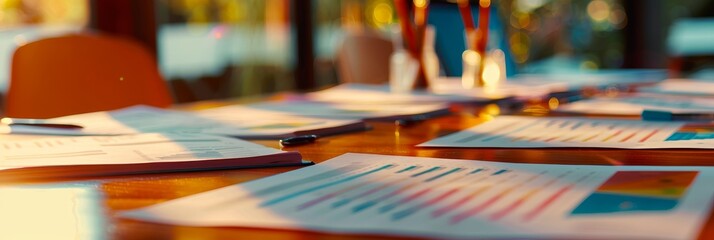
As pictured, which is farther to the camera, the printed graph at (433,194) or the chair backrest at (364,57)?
the chair backrest at (364,57)

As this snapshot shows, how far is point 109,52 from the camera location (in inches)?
74.5

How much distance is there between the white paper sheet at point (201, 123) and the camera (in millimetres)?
1229

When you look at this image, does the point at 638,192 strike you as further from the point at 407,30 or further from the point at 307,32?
the point at 307,32

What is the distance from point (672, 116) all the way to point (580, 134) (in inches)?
9.1

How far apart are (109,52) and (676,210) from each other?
147 cm

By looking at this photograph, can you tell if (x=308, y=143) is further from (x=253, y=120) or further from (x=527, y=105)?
(x=527, y=105)

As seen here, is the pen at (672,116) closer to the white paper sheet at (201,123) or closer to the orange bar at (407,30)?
the white paper sheet at (201,123)

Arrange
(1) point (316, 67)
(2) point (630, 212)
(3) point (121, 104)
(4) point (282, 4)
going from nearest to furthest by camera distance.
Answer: (2) point (630, 212), (3) point (121, 104), (4) point (282, 4), (1) point (316, 67)

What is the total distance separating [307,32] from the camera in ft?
15.4

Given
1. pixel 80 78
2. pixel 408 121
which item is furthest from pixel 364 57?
pixel 408 121

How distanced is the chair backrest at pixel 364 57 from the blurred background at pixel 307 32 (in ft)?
0.24

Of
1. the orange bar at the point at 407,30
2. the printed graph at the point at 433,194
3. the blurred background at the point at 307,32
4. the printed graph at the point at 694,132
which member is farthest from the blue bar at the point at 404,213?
the orange bar at the point at 407,30

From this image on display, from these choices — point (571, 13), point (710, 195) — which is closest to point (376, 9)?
point (571, 13)

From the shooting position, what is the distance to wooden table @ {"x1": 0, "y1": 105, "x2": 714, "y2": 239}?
0.60 meters
